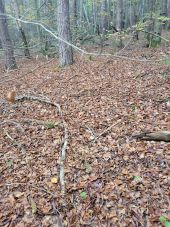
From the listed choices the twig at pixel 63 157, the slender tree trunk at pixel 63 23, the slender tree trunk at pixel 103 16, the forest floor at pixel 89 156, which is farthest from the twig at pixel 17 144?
the slender tree trunk at pixel 103 16

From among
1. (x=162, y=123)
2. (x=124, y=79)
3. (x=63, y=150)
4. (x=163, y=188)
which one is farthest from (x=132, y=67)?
(x=163, y=188)

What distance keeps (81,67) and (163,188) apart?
7048 millimetres

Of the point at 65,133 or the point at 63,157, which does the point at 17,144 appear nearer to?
the point at 65,133

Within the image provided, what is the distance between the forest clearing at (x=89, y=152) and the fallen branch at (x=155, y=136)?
0.02m

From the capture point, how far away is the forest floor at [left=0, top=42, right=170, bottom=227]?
332 cm

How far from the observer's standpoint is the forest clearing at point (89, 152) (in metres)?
3.31

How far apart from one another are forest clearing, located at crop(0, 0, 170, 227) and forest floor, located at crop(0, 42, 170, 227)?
0.01 metres

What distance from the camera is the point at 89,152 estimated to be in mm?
4473

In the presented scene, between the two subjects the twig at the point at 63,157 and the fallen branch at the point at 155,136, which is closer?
the twig at the point at 63,157

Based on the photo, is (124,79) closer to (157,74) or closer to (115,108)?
(157,74)

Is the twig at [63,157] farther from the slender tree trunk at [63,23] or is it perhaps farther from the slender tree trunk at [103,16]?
the slender tree trunk at [103,16]

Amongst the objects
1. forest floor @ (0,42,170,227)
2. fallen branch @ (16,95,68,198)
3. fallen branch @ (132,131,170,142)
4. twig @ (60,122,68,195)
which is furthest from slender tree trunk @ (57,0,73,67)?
fallen branch @ (132,131,170,142)

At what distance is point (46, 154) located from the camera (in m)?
4.56

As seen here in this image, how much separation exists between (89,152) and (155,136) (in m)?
1.30
